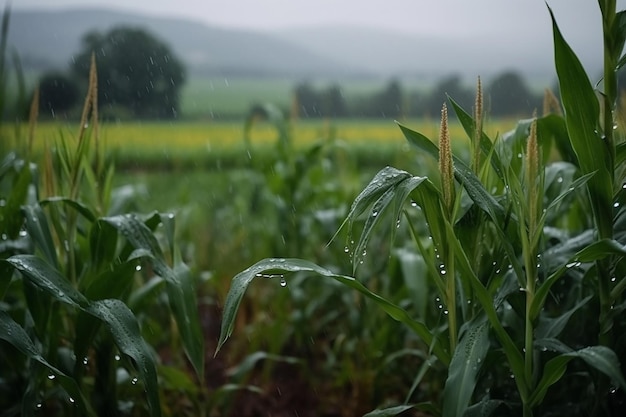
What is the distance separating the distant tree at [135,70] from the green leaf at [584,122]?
157 cm

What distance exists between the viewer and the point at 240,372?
1.30 m

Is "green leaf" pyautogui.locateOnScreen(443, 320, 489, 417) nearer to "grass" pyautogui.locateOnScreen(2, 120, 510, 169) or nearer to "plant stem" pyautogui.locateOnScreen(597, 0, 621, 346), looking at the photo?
"plant stem" pyautogui.locateOnScreen(597, 0, 621, 346)

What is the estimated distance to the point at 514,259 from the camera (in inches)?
32.8

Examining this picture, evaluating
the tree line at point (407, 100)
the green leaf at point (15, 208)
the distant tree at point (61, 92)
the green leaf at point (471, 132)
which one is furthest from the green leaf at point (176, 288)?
the distant tree at point (61, 92)

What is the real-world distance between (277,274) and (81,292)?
0.38m

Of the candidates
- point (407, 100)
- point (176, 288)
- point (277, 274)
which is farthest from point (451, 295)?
point (407, 100)

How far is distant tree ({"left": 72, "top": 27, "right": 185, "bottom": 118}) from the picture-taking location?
7.12 feet

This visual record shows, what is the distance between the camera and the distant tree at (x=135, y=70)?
217cm

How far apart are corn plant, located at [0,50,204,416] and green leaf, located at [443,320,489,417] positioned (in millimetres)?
407

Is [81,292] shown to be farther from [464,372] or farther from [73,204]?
[464,372]

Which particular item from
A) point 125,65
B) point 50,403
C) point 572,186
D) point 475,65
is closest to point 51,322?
point 50,403

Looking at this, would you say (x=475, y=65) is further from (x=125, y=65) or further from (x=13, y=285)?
(x=13, y=285)

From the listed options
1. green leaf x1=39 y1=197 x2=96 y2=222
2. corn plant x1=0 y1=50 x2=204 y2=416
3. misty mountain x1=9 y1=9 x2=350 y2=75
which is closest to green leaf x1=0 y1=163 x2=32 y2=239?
corn plant x1=0 y1=50 x2=204 y2=416

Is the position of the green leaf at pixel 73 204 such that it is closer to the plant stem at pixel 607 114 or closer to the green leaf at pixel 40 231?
the green leaf at pixel 40 231
